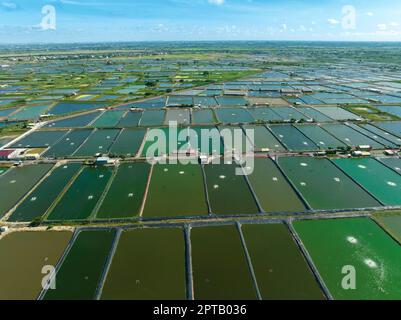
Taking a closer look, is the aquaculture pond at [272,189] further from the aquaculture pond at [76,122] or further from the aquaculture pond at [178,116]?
the aquaculture pond at [76,122]

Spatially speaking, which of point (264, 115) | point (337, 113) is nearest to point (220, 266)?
point (264, 115)

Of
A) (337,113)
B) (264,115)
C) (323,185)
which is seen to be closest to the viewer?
(323,185)

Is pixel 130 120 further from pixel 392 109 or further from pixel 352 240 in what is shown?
pixel 392 109

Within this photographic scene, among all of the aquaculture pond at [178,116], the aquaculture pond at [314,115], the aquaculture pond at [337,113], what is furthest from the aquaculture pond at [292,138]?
the aquaculture pond at [178,116]

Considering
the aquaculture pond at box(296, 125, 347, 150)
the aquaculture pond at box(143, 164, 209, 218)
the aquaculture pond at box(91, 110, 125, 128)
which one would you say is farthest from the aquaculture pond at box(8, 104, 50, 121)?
the aquaculture pond at box(296, 125, 347, 150)

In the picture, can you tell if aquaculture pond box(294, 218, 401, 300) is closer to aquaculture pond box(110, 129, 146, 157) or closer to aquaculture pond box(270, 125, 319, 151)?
aquaculture pond box(270, 125, 319, 151)
